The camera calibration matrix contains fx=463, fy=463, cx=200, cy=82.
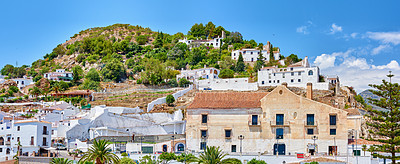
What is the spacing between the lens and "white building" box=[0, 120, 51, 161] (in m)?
53.2

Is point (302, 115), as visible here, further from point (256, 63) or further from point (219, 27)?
point (219, 27)

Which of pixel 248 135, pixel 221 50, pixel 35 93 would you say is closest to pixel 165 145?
pixel 248 135

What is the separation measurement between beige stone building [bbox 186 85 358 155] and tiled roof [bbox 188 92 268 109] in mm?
110

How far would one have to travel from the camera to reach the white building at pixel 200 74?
9938cm

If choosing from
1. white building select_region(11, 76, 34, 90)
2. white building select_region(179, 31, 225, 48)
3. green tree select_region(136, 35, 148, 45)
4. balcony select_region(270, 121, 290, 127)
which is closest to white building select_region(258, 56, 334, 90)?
balcony select_region(270, 121, 290, 127)

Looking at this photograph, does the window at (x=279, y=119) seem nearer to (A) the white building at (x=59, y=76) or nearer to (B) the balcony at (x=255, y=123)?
(B) the balcony at (x=255, y=123)

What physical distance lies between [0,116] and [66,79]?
1730 inches

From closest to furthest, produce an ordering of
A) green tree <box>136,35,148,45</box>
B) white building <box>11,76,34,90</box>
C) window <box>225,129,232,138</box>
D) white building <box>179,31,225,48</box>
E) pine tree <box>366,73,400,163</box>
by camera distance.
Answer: pine tree <box>366,73,400,163</box> → window <box>225,129,232,138</box> → white building <box>11,76,34,90</box> → white building <box>179,31,225,48</box> → green tree <box>136,35,148,45</box>

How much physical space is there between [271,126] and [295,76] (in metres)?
35.0

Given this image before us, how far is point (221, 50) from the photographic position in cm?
12656

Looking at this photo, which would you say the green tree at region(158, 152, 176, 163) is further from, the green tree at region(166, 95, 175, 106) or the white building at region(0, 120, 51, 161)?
the green tree at region(166, 95, 175, 106)

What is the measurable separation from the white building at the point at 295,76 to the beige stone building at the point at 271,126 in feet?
101

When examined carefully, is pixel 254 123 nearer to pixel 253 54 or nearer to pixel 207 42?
pixel 253 54

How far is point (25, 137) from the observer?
53844mm
